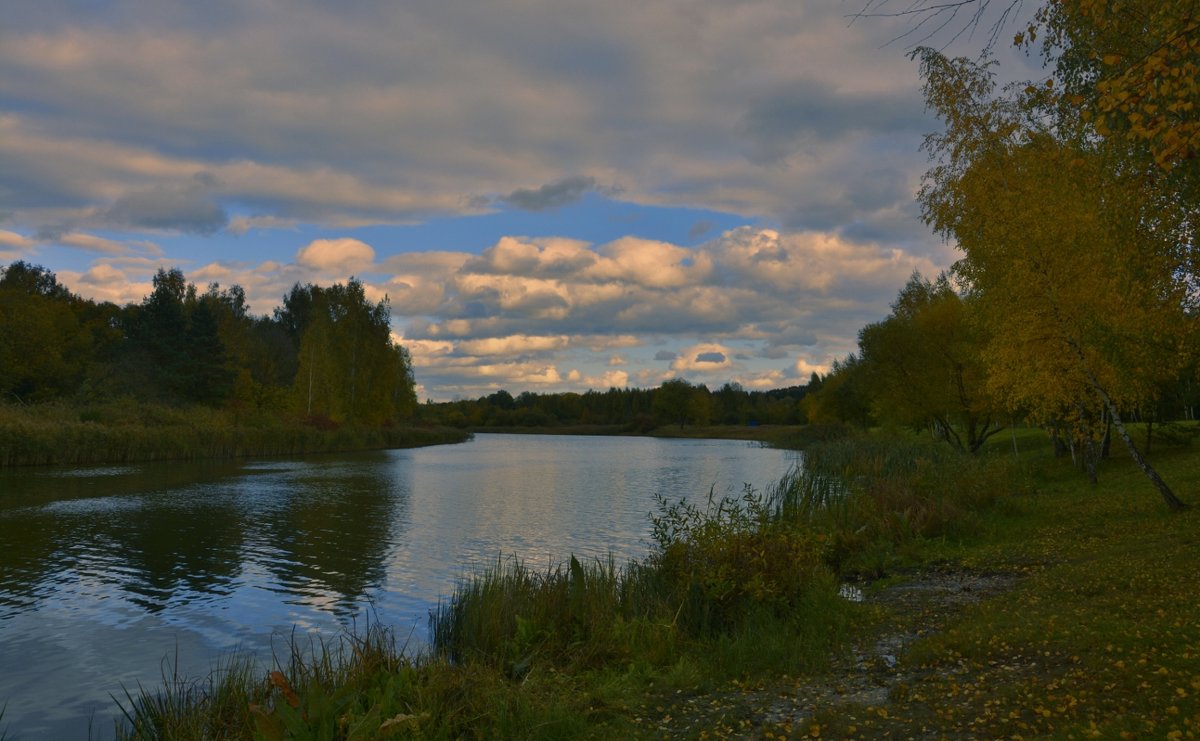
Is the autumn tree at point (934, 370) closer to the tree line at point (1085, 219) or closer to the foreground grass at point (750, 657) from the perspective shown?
the tree line at point (1085, 219)

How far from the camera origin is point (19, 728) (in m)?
8.51

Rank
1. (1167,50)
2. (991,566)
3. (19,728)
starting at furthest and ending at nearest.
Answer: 1. (991,566)
2. (19,728)
3. (1167,50)

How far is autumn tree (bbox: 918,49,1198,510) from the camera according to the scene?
40.0ft

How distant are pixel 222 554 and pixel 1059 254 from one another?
2060cm

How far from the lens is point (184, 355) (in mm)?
59406

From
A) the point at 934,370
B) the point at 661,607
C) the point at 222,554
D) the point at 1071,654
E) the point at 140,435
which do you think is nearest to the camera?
the point at 1071,654

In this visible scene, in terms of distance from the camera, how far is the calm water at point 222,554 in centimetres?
1103

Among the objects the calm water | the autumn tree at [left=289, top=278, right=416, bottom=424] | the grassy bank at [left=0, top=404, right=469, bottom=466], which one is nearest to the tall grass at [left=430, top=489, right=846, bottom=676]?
the calm water

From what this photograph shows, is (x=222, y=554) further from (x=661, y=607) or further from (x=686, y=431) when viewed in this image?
(x=686, y=431)

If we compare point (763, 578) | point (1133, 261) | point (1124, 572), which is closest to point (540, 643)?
point (763, 578)

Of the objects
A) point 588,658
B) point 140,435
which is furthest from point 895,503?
point 140,435

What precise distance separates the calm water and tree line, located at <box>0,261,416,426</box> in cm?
2016

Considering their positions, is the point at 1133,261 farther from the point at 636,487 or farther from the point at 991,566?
the point at 636,487

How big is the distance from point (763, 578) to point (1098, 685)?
449cm
